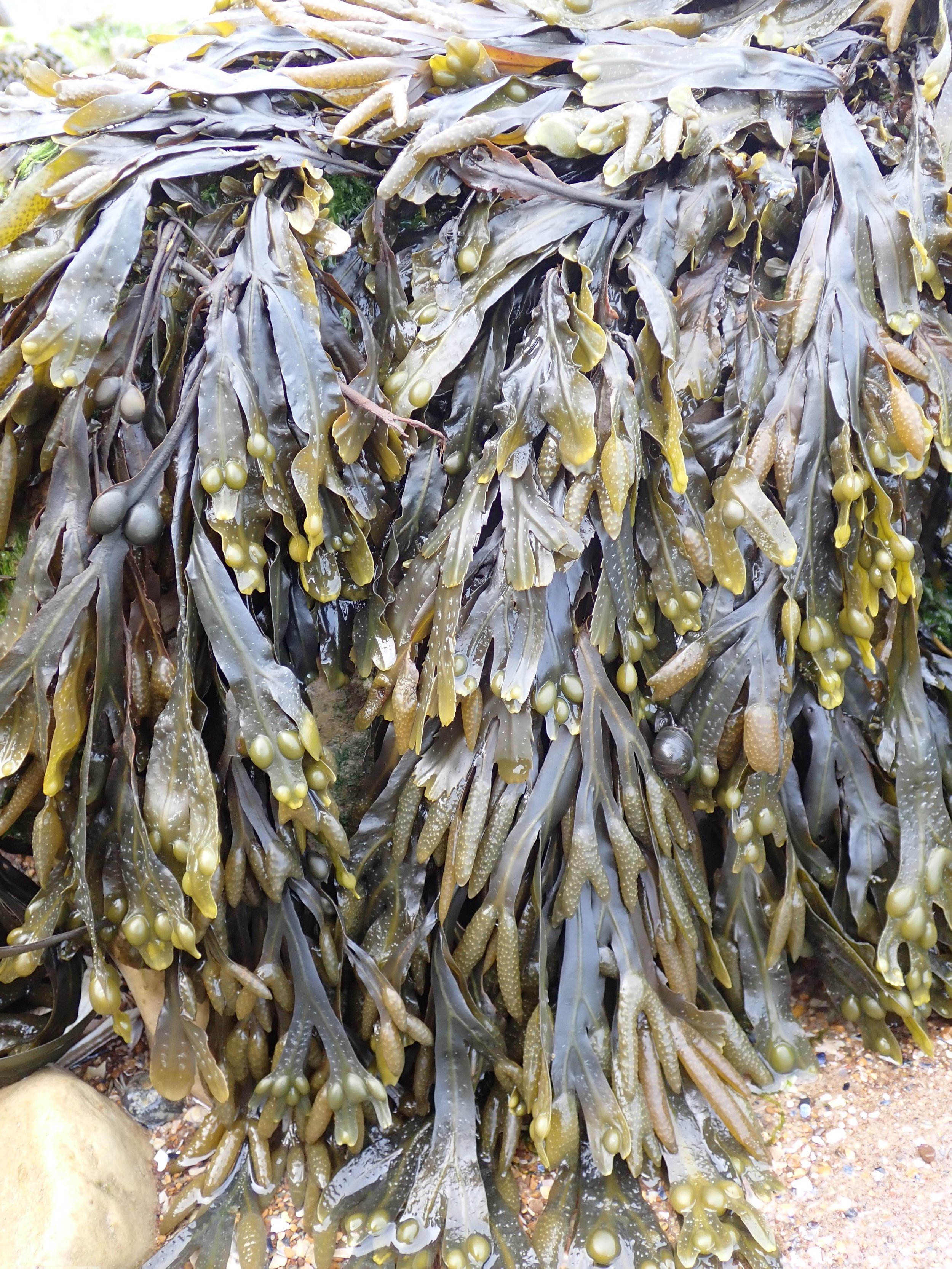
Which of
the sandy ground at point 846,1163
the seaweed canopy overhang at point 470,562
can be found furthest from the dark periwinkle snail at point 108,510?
the sandy ground at point 846,1163

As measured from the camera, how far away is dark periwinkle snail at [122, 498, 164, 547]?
120cm

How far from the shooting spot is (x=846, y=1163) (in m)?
1.27

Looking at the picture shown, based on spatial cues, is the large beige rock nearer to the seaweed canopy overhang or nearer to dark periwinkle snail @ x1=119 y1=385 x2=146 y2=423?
the seaweed canopy overhang

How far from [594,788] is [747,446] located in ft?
2.04

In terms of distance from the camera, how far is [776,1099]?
1.40m

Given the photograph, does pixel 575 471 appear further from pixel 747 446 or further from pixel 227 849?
pixel 227 849

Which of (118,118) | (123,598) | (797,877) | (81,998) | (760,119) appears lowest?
(81,998)

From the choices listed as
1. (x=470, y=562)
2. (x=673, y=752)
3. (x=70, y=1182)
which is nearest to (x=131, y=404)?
(x=470, y=562)

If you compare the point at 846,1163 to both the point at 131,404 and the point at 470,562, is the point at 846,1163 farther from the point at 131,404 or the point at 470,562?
the point at 131,404

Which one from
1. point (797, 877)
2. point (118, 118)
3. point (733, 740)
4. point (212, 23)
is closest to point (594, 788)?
point (733, 740)

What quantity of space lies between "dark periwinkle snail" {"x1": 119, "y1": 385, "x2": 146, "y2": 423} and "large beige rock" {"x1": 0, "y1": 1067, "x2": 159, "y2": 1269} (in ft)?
3.65

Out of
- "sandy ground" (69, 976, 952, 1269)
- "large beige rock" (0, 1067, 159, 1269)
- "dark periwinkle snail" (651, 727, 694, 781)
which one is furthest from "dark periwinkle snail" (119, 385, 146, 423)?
"sandy ground" (69, 976, 952, 1269)

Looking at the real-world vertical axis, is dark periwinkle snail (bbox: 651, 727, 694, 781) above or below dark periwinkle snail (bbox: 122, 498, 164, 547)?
below

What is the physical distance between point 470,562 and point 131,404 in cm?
57
